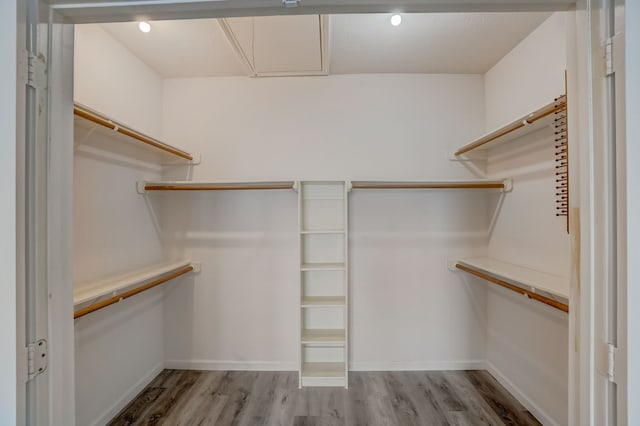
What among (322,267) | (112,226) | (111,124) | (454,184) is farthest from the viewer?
(322,267)

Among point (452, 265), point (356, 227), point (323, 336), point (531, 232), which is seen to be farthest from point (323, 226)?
point (531, 232)

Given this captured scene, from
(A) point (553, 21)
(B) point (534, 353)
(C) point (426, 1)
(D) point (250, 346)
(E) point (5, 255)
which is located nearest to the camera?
(E) point (5, 255)

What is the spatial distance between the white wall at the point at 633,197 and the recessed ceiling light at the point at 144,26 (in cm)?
227

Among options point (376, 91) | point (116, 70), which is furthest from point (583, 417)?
point (116, 70)

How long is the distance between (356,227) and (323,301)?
0.68 m

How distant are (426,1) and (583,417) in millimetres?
1206

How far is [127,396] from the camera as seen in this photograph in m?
2.11

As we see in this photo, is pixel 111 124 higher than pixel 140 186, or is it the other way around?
pixel 111 124

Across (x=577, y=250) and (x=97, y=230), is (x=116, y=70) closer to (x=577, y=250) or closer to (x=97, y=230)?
(x=97, y=230)

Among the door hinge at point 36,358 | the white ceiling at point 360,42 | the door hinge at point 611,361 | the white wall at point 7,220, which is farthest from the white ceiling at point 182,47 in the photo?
the door hinge at point 611,361

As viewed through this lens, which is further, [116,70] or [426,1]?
[116,70]

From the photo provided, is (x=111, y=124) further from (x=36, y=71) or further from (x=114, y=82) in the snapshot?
(x=36, y=71)

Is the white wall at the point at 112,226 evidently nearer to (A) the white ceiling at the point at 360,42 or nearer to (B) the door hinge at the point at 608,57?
(A) the white ceiling at the point at 360,42

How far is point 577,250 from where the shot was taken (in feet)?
2.71
